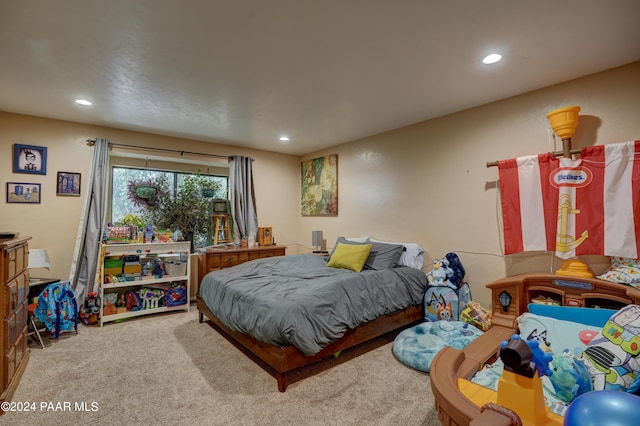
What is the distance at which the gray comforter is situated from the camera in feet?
7.39

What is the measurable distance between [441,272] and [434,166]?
4.11ft

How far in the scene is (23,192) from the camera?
3.41 meters

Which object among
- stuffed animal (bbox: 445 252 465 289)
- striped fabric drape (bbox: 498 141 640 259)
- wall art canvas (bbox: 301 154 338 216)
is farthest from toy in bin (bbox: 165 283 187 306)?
striped fabric drape (bbox: 498 141 640 259)

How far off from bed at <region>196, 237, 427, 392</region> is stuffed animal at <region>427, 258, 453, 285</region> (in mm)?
153

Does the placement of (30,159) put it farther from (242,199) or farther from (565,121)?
(565,121)

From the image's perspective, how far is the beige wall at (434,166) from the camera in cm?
249

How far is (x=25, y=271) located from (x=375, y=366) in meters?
3.10

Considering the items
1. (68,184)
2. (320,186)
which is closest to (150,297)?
(68,184)

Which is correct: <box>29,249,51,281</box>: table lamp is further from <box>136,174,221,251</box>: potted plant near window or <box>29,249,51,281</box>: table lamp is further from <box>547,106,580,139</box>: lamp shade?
<box>547,106,580,139</box>: lamp shade

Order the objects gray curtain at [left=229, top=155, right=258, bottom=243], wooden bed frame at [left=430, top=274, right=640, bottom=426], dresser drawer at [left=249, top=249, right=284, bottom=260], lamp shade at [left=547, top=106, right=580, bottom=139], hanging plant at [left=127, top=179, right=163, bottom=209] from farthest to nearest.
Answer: gray curtain at [left=229, top=155, right=258, bottom=243]
dresser drawer at [left=249, top=249, right=284, bottom=260]
hanging plant at [left=127, top=179, right=163, bottom=209]
lamp shade at [left=547, top=106, right=580, bottom=139]
wooden bed frame at [left=430, top=274, right=640, bottom=426]

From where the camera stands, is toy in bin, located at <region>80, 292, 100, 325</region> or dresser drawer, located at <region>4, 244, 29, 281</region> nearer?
dresser drawer, located at <region>4, 244, 29, 281</region>

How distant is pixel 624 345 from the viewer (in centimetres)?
131

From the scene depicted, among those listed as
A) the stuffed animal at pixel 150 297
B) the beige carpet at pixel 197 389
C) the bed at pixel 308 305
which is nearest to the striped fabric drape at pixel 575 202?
the bed at pixel 308 305

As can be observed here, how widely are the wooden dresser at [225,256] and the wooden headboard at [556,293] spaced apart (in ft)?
10.3
